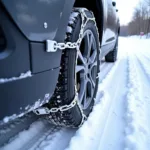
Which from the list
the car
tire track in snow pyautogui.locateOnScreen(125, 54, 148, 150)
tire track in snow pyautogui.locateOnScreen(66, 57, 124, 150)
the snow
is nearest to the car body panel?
the car

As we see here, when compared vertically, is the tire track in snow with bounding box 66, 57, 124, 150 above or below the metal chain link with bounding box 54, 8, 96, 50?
below

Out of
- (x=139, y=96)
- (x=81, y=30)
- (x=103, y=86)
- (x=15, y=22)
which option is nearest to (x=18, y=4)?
(x=15, y=22)

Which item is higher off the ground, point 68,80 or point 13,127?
point 68,80

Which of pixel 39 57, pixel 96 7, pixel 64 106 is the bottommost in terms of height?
pixel 64 106

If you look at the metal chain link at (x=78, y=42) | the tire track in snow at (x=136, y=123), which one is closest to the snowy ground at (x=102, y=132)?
the tire track in snow at (x=136, y=123)

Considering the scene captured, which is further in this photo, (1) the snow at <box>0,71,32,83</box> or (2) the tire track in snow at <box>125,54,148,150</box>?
(2) the tire track in snow at <box>125,54,148,150</box>

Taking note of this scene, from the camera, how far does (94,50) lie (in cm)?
178

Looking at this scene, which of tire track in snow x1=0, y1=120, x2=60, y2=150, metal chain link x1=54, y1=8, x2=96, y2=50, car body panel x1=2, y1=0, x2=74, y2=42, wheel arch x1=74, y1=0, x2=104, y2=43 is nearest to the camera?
car body panel x1=2, y1=0, x2=74, y2=42

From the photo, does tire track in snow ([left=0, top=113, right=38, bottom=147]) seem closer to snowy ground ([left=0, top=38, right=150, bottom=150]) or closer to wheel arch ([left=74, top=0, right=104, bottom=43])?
snowy ground ([left=0, top=38, right=150, bottom=150])

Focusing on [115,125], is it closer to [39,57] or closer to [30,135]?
[30,135]

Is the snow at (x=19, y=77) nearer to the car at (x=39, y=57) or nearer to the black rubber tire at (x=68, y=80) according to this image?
the car at (x=39, y=57)

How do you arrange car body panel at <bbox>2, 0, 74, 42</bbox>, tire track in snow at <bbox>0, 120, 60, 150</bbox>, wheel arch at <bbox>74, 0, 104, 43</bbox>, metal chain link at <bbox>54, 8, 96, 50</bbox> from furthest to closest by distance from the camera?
1. wheel arch at <bbox>74, 0, 104, 43</bbox>
2. tire track in snow at <bbox>0, 120, 60, 150</bbox>
3. metal chain link at <bbox>54, 8, 96, 50</bbox>
4. car body panel at <bbox>2, 0, 74, 42</bbox>

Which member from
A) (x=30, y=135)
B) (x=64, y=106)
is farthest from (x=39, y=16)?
(x=30, y=135)

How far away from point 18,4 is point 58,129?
1.03 meters
